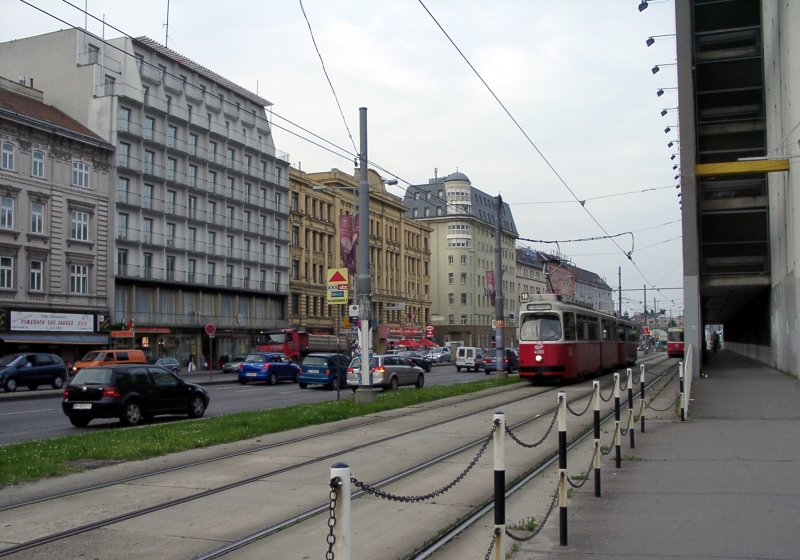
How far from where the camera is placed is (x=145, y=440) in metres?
13.4

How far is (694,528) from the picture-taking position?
7.57 metres

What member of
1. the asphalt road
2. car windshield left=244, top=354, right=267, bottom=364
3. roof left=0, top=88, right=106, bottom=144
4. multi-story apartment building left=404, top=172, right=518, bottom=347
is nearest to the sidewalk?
the asphalt road

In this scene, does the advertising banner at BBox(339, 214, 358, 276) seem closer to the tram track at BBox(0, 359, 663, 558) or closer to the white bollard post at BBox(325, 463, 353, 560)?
the tram track at BBox(0, 359, 663, 558)

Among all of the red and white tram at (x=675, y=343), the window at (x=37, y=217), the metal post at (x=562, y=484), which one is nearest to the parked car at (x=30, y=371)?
the window at (x=37, y=217)

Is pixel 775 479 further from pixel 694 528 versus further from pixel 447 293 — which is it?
pixel 447 293

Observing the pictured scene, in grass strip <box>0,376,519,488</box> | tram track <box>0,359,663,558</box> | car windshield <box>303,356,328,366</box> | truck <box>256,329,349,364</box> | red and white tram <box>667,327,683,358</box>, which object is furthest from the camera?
red and white tram <box>667,327,683,358</box>

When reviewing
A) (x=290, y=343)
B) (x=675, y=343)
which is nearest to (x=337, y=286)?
(x=290, y=343)

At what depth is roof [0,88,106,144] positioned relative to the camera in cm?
4486

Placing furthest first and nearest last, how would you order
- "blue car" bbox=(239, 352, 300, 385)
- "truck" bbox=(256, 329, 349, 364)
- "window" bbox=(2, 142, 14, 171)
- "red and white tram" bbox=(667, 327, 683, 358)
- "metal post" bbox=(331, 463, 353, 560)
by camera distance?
1. "red and white tram" bbox=(667, 327, 683, 358)
2. "truck" bbox=(256, 329, 349, 364)
3. "window" bbox=(2, 142, 14, 171)
4. "blue car" bbox=(239, 352, 300, 385)
5. "metal post" bbox=(331, 463, 353, 560)

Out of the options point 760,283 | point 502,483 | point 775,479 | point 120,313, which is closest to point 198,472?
point 502,483

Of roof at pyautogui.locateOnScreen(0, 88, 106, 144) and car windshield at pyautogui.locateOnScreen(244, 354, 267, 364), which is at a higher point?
roof at pyautogui.locateOnScreen(0, 88, 106, 144)

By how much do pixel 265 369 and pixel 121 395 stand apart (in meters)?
21.0

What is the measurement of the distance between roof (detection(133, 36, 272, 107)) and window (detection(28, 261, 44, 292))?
14.9 m

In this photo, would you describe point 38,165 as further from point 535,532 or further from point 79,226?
point 535,532
